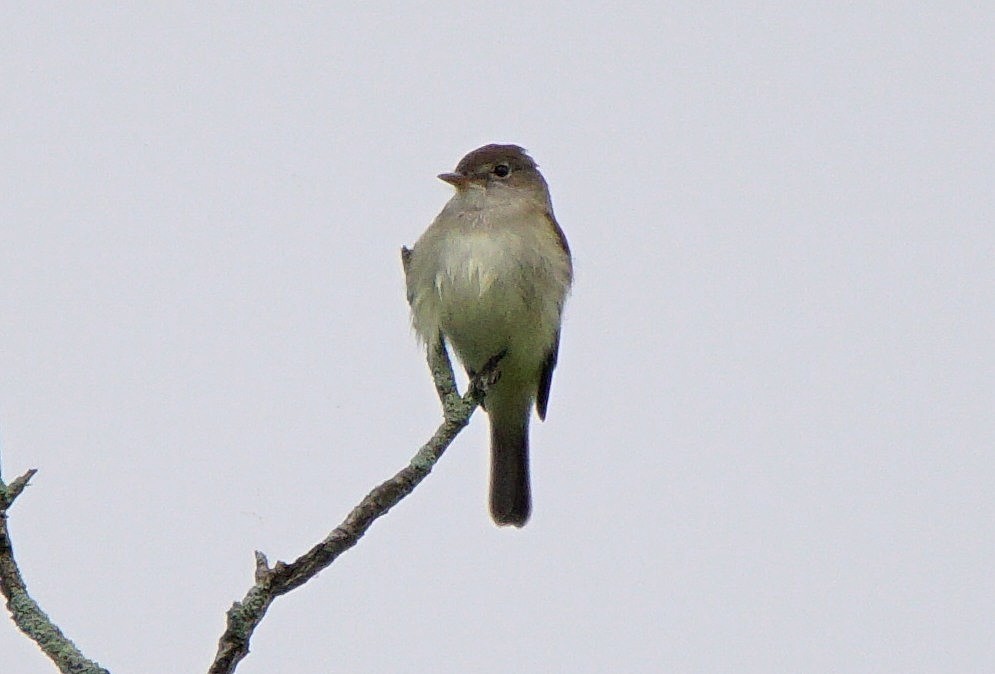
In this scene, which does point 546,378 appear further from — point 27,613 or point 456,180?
point 27,613

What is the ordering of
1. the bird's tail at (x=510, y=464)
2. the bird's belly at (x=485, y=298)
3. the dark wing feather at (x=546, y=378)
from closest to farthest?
the bird's belly at (x=485, y=298) → the dark wing feather at (x=546, y=378) → the bird's tail at (x=510, y=464)

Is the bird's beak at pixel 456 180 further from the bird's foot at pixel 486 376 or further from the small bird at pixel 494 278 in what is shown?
the bird's foot at pixel 486 376

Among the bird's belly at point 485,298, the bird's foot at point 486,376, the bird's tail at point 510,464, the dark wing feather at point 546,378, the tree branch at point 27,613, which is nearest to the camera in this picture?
the tree branch at point 27,613

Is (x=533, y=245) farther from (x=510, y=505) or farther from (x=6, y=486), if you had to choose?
(x=6, y=486)

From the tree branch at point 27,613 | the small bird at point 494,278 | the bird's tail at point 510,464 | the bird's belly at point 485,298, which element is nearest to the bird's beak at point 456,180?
the small bird at point 494,278

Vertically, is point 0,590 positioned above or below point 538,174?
below

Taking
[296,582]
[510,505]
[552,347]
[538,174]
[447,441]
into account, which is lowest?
[296,582]

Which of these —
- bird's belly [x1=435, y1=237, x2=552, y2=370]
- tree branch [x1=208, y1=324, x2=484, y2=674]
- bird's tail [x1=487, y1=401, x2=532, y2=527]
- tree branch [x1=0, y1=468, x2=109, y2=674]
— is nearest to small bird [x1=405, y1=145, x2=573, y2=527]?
bird's belly [x1=435, y1=237, x2=552, y2=370]

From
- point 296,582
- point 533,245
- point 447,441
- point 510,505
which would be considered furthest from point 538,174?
point 296,582
